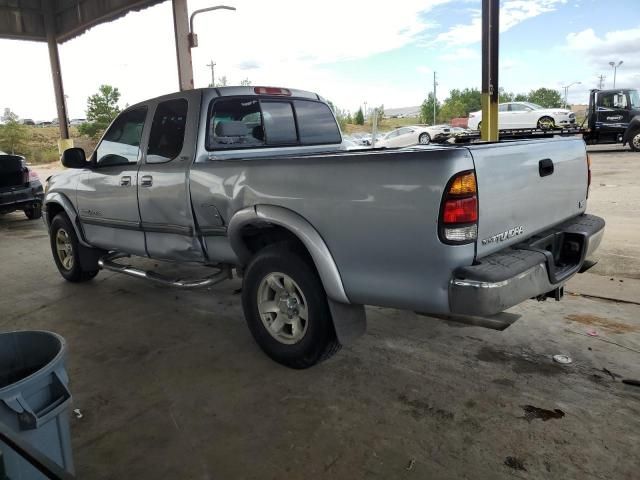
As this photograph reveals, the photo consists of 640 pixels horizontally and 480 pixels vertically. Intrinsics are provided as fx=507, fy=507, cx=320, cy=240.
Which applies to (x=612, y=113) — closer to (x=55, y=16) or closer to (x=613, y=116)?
(x=613, y=116)

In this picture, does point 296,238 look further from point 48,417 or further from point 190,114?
point 48,417

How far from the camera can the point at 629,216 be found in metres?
7.93

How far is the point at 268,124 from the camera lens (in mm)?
4445

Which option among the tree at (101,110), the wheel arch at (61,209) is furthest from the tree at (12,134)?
the wheel arch at (61,209)

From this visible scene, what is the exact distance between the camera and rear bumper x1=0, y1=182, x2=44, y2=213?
9859mm

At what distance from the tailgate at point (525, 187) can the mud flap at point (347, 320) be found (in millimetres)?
931

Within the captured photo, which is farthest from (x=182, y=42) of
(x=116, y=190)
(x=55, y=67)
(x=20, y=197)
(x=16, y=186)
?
(x=55, y=67)

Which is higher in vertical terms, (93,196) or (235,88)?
(235,88)

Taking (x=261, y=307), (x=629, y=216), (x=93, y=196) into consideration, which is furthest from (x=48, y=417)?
(x=629, y=216)

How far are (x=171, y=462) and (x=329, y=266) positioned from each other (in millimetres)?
1334

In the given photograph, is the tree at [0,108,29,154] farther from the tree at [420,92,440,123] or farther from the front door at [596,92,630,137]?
the tree at [420,92,440,123]

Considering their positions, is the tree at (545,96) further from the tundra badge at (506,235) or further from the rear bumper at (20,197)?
the tundra badge at (506,235)

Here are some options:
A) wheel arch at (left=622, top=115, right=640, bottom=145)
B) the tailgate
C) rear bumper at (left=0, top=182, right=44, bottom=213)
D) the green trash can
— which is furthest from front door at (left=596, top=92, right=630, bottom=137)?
the green trash can

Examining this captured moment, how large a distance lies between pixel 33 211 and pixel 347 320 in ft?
32.6
